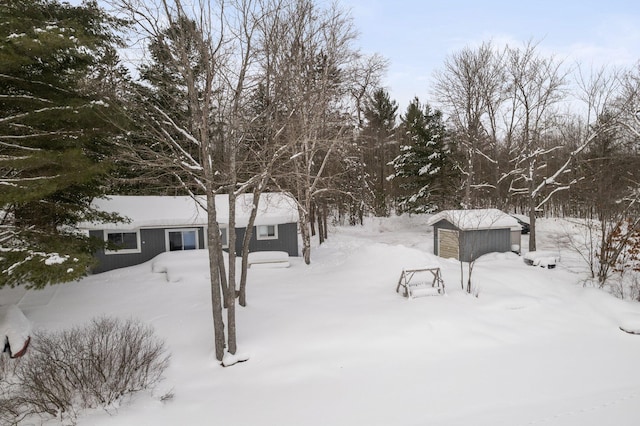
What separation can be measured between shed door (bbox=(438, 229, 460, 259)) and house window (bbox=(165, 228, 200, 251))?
12888mm

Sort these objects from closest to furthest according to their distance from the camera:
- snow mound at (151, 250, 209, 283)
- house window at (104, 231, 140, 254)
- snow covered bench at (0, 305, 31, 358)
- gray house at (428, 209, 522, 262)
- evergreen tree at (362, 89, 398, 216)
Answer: snow covered bench at (0, 305, 31, 358) < snow mound at (151, 250, 209, 283) < house window at (104, 231, 140, 254) < gray house at (428, 209, 522, 262) < evergreen tree at (362, 89, 398, 216)

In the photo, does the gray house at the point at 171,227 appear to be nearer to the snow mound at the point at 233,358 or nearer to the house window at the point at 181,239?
the house window at the point at 181,239

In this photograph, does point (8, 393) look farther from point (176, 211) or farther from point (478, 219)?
point (478, 219)

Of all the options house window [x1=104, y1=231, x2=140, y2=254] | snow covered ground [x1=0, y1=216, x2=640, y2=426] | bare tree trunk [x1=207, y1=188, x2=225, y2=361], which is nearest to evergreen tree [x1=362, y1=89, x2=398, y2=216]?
snow covered ground [x1=0, y1=216, x2=640, y2=426]

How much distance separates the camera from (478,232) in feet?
59.5

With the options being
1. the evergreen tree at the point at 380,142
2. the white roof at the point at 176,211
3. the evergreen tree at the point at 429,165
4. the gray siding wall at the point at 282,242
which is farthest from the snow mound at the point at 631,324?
the evergreen tree at the point at 380,142

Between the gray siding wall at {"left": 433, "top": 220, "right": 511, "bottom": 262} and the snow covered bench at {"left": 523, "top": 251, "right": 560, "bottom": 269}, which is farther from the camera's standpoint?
the gray siding wall at {"left": 433, "top": 220, "right": 511, "bottom": 262}

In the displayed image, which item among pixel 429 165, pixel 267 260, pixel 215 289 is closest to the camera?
pixel 215 289

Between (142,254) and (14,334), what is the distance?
8.07 m

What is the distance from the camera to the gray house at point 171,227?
15.6 metres

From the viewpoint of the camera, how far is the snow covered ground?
6.05 m

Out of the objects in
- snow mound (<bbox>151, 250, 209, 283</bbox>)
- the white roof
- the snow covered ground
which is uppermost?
the white roof

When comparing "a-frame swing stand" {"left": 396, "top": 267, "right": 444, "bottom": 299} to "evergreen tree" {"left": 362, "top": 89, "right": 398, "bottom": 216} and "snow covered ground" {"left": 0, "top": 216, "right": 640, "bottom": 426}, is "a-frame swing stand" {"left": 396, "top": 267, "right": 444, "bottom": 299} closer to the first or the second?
"snow covered ground" {"left": 0, "top": 216, "right": 640, "bottom": 426}

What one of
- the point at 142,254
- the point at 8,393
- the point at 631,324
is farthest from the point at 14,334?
the point at 631,324
